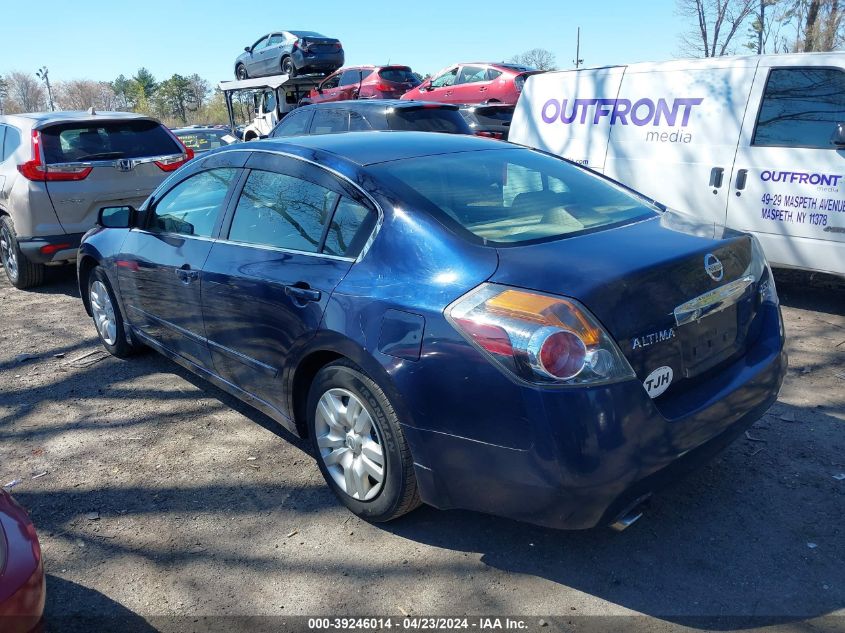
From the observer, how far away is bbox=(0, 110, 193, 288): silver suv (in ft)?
22.7

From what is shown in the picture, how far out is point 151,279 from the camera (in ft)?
14.2

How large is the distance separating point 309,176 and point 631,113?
430 cm

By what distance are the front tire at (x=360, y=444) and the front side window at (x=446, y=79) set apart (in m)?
14.9

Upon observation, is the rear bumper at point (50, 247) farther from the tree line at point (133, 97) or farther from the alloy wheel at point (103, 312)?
the tree line at point (133, 97)

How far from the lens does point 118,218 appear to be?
4617 mm

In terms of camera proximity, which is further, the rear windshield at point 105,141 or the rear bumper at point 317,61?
the rear bumper at point 317,61

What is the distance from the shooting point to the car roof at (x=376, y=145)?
10.9 ft

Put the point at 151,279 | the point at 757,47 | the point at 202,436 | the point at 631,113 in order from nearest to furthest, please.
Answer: the point at 202,436 < the point at 151,279 < the point at 631,113 < the point at 757,47

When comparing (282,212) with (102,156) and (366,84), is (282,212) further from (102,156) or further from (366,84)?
(366,84)

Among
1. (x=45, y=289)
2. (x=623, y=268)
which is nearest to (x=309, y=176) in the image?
(x=623, y=268)

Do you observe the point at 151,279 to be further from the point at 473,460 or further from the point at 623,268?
the point at 623,268

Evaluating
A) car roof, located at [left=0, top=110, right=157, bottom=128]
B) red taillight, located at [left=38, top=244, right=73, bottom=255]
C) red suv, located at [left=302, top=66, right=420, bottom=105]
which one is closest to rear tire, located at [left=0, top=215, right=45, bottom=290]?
red taillight, located at [left=38, top=244, right=73, bottom=255]

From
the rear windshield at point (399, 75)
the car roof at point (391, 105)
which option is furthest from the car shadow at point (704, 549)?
the rear windshield at point (399, 75)

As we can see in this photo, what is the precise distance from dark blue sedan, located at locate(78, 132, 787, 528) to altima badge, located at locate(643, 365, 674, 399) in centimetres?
1
